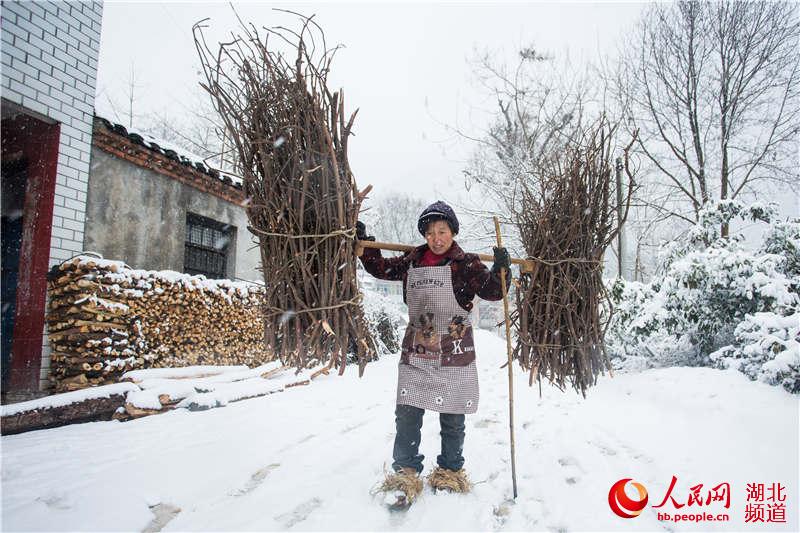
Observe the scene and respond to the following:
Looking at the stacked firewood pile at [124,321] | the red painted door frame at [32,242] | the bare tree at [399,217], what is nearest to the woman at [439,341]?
the stacked firewood pile at [124,321]

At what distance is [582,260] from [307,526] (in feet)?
6.08

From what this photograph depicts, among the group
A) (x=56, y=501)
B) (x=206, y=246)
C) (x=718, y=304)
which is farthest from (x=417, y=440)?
(x=206, y=246)

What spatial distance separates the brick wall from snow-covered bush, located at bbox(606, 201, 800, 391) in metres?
5.74

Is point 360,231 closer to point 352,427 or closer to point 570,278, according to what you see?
point 570,278

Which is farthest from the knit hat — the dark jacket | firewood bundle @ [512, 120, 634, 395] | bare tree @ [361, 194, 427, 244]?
bare tree @ [361, 194, 427, 244]

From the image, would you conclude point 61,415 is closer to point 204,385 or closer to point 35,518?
point 204,385

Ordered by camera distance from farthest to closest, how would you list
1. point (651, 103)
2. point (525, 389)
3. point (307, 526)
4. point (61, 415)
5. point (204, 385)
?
point (651, 103) → point (525, 389) → point (204, 385) → point (61, 415) → point (307, 526)

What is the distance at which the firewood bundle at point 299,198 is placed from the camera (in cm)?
197

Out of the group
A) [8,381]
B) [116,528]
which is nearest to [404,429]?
[116,528]

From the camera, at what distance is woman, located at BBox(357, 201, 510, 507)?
2088 mm

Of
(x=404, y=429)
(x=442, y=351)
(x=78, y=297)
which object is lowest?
(x=404, y=429)

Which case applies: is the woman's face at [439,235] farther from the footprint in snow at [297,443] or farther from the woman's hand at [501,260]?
the footprint in snow at [297,443]

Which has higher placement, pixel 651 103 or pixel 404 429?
pixel 651 103

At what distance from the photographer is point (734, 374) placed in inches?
147
